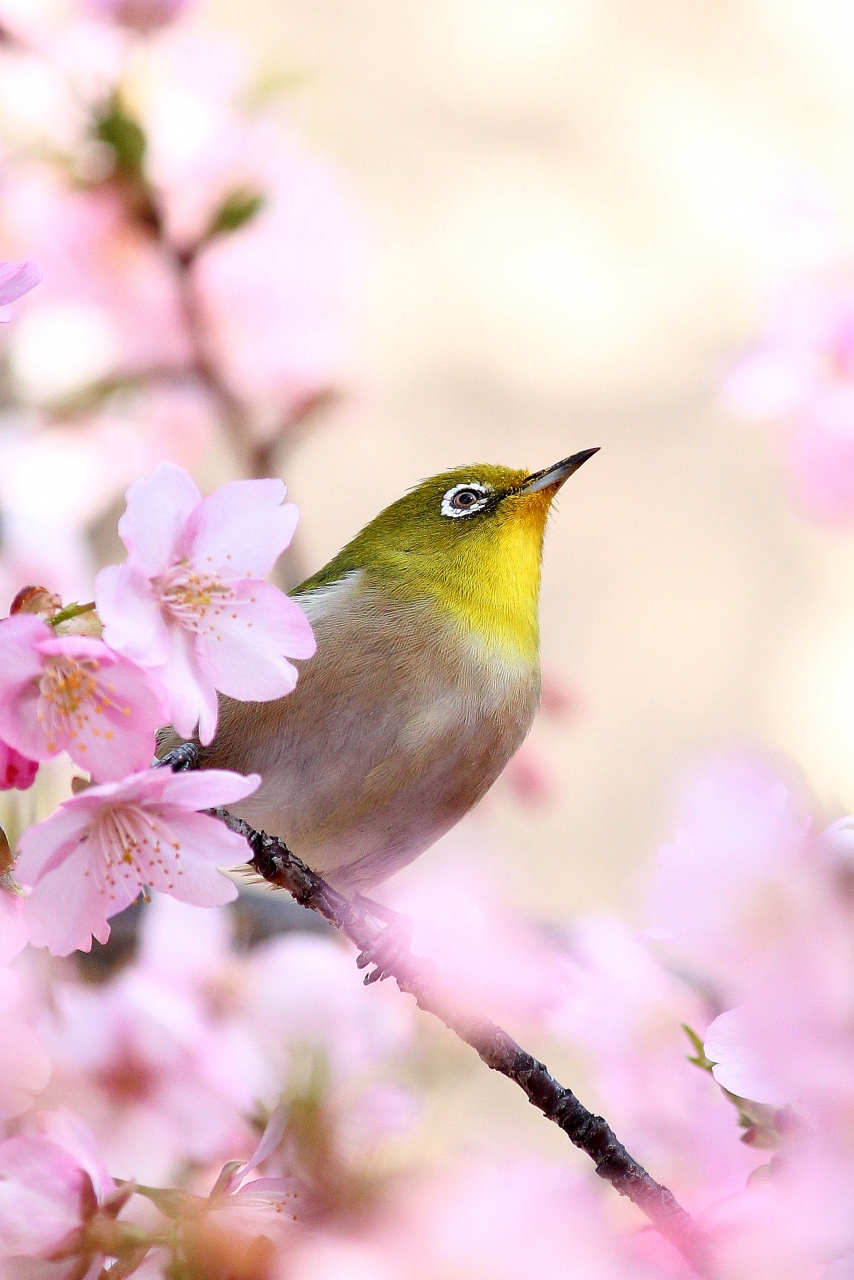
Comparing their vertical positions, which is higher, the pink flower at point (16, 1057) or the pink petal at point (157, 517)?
the pink petal at point (157, 517)

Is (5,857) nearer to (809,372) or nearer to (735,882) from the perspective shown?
(735,882)

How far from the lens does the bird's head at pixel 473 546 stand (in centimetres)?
126

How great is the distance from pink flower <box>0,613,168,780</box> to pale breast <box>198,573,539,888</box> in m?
0.48

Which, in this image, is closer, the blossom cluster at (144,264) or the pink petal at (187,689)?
the pink petal at (187,689)

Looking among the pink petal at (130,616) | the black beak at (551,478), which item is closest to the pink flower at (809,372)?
the black beak at (551,478)

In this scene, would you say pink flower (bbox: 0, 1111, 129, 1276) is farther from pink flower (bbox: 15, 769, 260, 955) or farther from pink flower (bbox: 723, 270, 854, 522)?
pink flower (bbox: 723, 270, 854, 522)

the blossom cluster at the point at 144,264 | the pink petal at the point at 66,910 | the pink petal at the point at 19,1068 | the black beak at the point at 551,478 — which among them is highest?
the blossom cluster at the point at 144,264

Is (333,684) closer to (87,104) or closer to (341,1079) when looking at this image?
(341,1079)

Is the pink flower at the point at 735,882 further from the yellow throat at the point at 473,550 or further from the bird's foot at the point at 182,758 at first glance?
the yellow throat at the point at 473,550

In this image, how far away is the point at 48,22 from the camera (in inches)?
62.1

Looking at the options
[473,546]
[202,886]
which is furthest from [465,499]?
[202,886]

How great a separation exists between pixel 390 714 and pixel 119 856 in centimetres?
48

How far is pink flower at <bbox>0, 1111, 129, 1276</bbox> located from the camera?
27.3 inches

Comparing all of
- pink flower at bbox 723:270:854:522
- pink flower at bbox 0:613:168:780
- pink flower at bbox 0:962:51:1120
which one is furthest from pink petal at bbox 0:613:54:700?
pink flower at bbox 723:270:854:522
